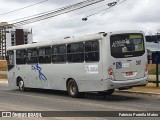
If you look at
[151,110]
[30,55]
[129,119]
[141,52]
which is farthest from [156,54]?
[129,119]

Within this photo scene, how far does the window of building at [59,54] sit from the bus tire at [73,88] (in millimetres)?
1186

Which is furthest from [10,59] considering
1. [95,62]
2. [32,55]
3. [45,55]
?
[95,62]

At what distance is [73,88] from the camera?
19.1 metres

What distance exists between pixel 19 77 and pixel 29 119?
12719 mm

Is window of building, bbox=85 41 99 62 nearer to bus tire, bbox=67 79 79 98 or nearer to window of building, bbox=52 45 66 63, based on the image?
bus tire, bbox=67 79 79 98

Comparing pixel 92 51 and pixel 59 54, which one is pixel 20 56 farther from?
pixel 92 51

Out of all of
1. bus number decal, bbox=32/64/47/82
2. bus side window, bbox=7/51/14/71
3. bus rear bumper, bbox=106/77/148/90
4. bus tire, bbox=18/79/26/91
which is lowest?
bus tire, bbox=18/79/26/91

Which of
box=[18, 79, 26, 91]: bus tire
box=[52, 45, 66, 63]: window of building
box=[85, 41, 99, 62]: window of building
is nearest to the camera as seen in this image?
box=[85, 41, 99, 62]: window of building

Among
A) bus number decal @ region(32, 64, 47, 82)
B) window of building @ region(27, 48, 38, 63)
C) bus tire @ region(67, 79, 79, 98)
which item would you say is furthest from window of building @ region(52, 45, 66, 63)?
window of building @ region(27, 48, 38, 63)

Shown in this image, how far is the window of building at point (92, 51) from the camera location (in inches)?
683

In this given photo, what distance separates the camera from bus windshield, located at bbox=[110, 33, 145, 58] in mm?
17078

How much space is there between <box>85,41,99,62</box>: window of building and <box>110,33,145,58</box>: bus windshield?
0.73m

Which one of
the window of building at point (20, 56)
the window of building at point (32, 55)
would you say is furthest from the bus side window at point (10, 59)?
the window of building at point (32, 55)

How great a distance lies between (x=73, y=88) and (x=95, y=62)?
232cm
